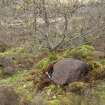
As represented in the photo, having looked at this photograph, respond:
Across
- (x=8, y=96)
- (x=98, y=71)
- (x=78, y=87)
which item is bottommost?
(x=8, y=96)

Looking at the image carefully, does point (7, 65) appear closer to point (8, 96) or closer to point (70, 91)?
point (8, 96)

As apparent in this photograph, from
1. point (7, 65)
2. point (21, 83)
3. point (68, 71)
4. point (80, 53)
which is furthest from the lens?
point (7, 65)

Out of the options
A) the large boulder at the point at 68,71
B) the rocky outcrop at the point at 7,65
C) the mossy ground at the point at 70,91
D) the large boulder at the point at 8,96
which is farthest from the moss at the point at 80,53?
the large boulder at the point at 8,96

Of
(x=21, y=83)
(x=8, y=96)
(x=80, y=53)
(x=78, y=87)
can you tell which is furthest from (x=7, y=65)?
(x=78, y=87)

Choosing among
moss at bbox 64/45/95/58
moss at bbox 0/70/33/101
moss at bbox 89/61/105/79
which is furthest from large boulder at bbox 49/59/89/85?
moss at bbox 64/45/95/58

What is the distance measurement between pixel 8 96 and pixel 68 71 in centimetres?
165

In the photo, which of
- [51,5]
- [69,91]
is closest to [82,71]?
[69,91]

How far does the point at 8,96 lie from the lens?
6.98m

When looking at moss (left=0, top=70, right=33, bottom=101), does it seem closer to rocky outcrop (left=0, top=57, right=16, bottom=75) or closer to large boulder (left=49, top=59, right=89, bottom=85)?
rocky outcrop (left=0, top=57, right=16, bottom=75)

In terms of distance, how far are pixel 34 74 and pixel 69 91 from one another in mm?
1662

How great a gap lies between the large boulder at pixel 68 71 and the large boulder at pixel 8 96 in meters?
1.08

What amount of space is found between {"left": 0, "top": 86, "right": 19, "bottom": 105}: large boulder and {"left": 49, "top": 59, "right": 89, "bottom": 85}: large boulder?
3.55ft

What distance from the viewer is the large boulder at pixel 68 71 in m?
7.32

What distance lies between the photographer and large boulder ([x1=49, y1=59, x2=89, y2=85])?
732 cm
